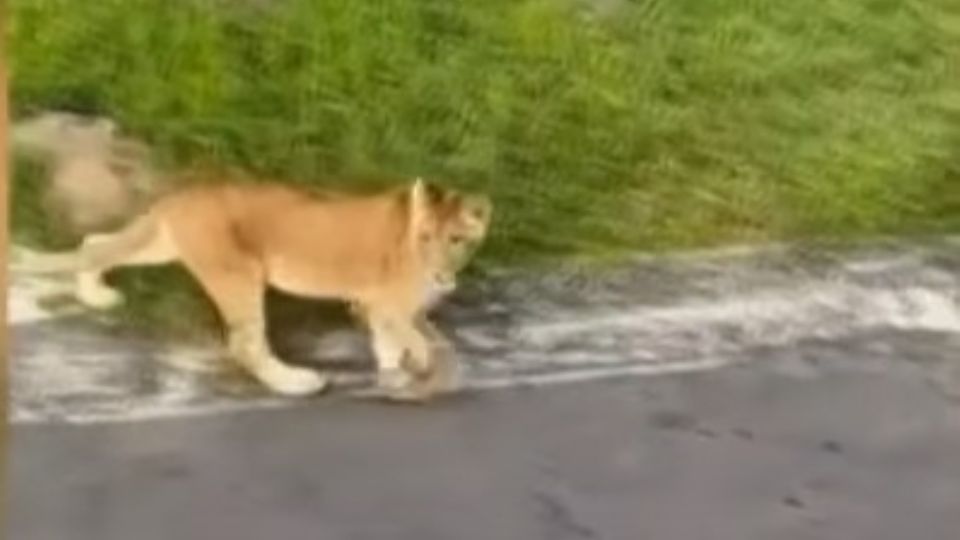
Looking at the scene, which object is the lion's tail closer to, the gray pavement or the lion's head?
the gray pavement

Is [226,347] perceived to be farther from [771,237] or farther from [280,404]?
[771,237]

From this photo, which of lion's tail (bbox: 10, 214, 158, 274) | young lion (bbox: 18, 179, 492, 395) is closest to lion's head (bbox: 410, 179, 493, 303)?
young lion (bbox: 18, 179, 492, 395)

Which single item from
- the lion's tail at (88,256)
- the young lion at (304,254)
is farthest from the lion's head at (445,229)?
the lion's tail at (88,256)

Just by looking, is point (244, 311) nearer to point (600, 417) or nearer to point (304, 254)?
point (304, 254)

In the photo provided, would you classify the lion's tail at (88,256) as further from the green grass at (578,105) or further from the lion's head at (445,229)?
the lion's head at (445,229)

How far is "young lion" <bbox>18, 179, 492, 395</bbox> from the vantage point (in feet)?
3.32

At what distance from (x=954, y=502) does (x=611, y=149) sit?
0.23 m

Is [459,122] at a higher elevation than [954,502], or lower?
higher

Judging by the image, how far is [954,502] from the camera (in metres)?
1.03

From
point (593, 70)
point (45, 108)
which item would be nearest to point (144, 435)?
point (45, 108)

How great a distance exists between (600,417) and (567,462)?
26 mm

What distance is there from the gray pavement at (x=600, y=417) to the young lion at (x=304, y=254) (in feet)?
0.05

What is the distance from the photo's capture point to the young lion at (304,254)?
39.8 inches

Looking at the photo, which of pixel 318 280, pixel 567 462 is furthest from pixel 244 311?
pixel 567 462
